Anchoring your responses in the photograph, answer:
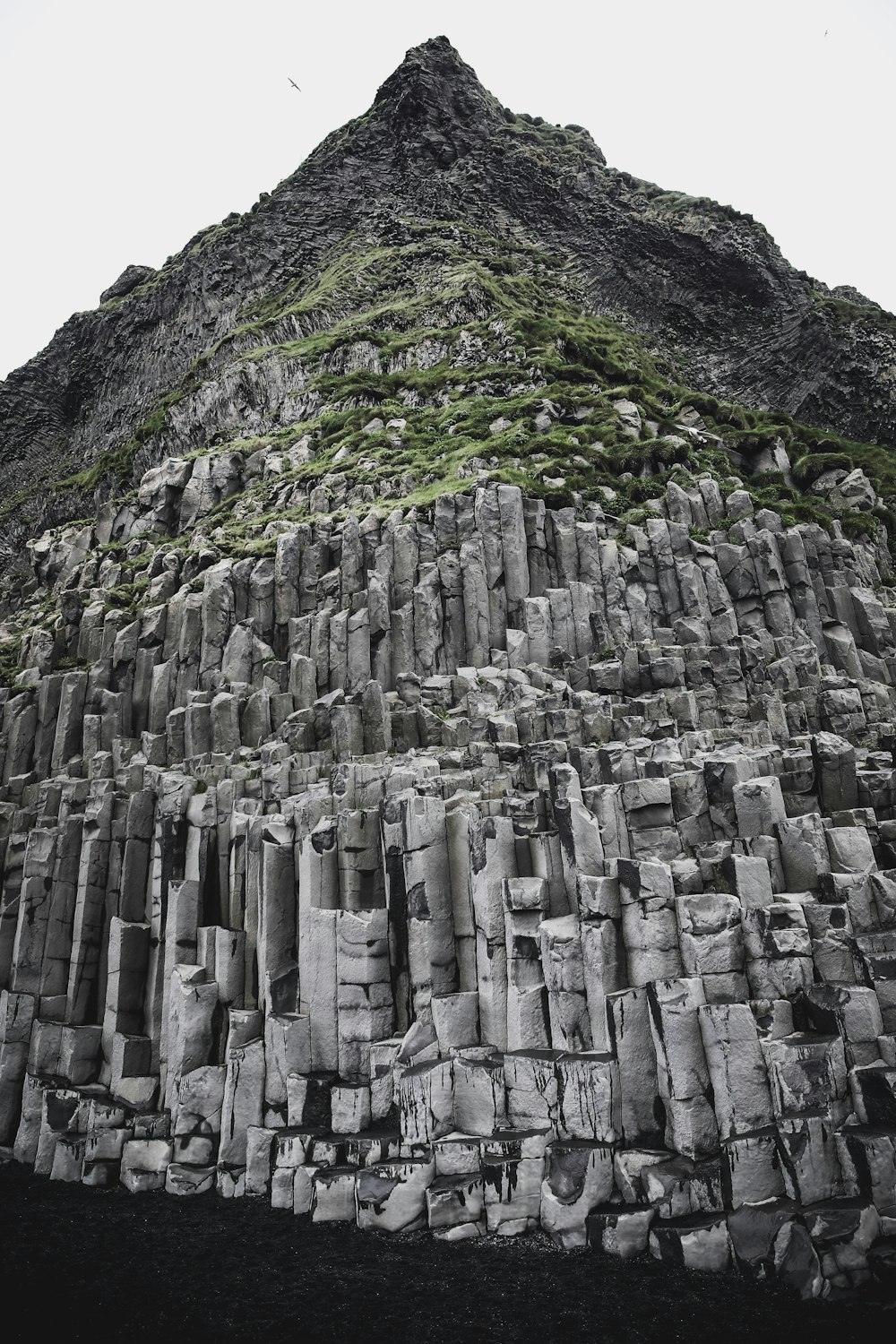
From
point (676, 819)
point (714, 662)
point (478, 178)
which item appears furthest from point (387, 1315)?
point (478, 178)

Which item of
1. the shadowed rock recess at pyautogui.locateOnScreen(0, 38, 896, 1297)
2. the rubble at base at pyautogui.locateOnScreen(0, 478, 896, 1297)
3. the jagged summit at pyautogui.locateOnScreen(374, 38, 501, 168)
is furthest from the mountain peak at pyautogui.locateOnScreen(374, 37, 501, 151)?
the rubble at base at pyautogui.locateOnScreen(0, 478, 896, 1297)

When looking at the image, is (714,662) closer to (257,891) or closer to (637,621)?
(637,621)

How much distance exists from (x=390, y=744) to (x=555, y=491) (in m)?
11.9

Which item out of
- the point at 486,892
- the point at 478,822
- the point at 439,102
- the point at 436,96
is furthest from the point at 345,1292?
the point at 436,96

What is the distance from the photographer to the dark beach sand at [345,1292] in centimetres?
968

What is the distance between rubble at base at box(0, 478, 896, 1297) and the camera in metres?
11.8

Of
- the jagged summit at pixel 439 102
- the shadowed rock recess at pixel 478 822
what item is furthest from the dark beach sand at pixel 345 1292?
the jagged summit at pixel 439 102

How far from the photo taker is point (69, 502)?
194ft

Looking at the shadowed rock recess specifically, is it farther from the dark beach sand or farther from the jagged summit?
the jagged summit

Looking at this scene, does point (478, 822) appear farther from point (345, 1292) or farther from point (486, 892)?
point (345, 1292)

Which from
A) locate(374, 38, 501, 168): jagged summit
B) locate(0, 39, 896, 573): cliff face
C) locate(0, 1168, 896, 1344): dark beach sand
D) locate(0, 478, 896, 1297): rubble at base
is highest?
locate(374, 38, 501, 168): jagged summit

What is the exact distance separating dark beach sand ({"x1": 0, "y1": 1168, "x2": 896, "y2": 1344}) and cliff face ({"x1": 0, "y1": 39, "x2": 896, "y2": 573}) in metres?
50.8

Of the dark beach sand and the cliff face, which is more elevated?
the cliff face

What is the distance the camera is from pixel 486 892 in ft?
48.5
